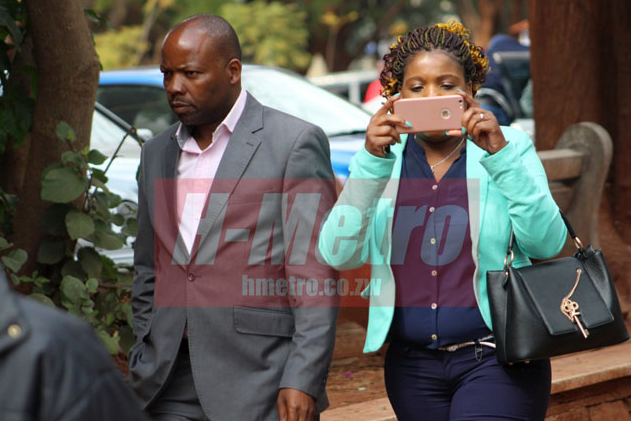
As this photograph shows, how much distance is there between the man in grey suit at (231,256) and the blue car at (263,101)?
4.43m

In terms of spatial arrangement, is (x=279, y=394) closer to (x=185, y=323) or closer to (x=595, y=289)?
(x=185, y=323)

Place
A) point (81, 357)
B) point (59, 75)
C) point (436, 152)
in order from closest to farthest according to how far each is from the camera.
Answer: point (81, 357)
point (436, 152)
point (59, 75)

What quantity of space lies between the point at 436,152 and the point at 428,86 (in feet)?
0.80

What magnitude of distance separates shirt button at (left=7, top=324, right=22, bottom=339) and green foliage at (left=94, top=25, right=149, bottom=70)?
25.4 metres

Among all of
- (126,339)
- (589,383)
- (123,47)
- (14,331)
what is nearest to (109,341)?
(126,339)

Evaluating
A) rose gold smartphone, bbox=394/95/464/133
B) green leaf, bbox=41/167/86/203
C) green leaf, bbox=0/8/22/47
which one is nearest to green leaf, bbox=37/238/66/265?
green leaf, bbox=41/167/86/203

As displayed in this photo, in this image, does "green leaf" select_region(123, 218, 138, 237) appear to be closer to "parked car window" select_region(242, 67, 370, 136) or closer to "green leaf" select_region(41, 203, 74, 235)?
"green leaf" select_region(41, 203, 74, 235)

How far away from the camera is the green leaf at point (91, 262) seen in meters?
5.01

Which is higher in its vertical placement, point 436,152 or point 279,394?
point 436,152

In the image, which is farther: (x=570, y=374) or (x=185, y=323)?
(x=570, y=374)

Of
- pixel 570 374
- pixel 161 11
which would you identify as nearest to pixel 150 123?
pixel 570 374

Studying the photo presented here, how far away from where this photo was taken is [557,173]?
662cm

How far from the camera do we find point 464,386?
3379 mm

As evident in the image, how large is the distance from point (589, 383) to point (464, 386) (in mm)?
2558
